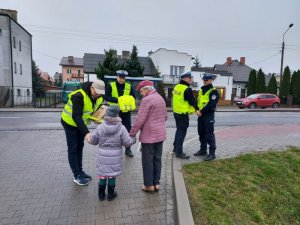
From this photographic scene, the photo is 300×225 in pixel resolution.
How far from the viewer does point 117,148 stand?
3.62 m

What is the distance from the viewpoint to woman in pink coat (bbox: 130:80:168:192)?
3.84 meters

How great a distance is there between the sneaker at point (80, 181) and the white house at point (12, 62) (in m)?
21.7

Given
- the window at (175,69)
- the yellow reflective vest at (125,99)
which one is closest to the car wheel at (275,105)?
the window at (175,69)

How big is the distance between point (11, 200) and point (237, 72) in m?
44.1

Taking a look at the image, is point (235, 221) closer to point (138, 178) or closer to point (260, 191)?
point (260, 191)

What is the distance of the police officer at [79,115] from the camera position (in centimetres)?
384

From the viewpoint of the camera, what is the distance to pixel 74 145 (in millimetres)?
4191

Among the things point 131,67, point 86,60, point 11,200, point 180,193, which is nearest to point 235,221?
point 180,193

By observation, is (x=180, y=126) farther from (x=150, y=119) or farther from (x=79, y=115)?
(x=79, y=115)

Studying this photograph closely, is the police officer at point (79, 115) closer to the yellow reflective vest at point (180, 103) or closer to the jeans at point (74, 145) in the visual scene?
the jeans at point (74, 145)

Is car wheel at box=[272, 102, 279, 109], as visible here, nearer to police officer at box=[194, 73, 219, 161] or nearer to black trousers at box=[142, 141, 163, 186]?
police officer at box=[194, 73, 219, 161]

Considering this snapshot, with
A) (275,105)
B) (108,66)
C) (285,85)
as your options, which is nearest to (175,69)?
(275,105)

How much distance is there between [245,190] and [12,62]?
28121 mm

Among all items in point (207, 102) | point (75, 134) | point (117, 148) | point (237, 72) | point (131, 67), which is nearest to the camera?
point (117, 148)
